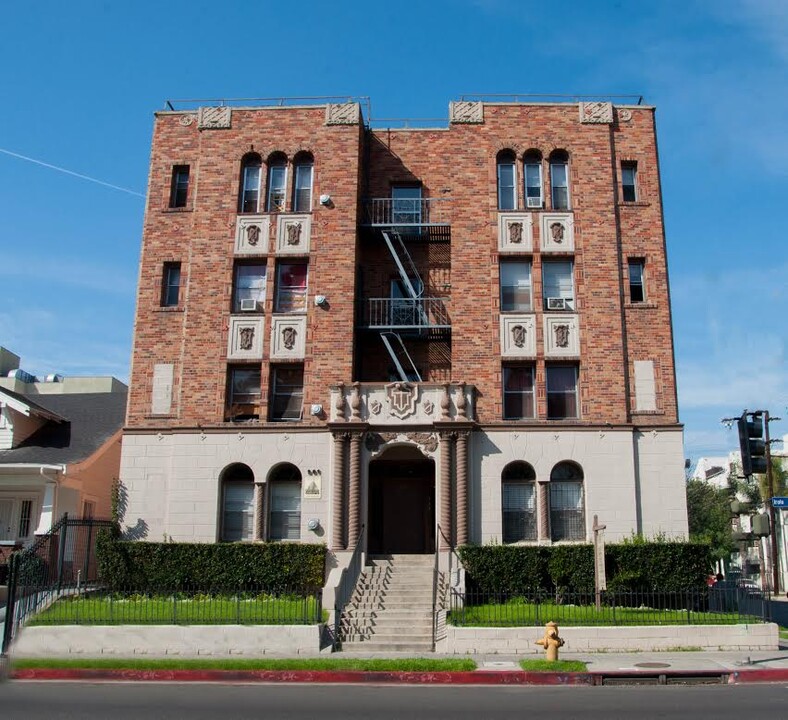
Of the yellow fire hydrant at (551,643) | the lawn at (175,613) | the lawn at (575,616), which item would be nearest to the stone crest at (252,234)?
the lawn at (175,613)

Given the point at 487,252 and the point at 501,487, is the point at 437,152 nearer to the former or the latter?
the point at 487,252

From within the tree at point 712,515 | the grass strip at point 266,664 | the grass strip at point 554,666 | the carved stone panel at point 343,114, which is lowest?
the grass strip at point 266,664

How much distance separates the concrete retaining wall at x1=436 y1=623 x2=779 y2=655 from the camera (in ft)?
62.9

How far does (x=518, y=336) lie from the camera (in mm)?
27219

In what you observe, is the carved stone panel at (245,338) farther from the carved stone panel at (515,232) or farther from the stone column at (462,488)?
the carved stone panel at (515,232)

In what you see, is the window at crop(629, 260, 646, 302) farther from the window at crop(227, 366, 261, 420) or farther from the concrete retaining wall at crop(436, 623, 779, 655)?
the window at crop(227, 366, 261, 420)

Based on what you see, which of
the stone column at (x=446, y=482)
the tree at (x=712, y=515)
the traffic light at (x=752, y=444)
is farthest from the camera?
the tree at (x=712, y=515)

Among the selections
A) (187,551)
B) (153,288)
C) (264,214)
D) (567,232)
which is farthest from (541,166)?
(187,551)

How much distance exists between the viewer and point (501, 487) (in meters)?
25.8

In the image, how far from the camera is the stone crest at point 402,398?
1020 inches

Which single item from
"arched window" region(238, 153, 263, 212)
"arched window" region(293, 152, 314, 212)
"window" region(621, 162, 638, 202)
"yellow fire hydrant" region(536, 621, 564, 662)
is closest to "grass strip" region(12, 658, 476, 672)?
"yellow fire hydrant" region(536, 621, 564, 662)

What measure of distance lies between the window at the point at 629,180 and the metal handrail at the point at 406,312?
6938mm

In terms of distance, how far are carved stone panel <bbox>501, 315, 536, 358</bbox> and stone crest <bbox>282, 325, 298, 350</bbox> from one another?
6.47 m

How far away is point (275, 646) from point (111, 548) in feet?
27.0
